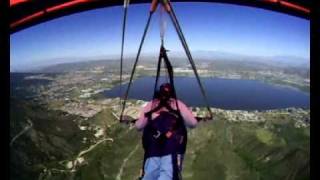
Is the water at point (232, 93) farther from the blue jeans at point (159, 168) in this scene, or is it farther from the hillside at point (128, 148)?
the blue jeans at point (159, 168)

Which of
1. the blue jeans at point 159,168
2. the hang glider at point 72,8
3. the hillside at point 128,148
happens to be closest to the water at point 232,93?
the hillside at point 128,148

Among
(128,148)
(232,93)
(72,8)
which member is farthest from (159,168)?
(128,148)

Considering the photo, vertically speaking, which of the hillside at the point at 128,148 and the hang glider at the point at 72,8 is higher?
the hang glider at the point at 72,8

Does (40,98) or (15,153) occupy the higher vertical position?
(40,98)

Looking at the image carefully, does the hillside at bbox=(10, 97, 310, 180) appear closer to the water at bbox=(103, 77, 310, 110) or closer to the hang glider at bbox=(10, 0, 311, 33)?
the water at bbox=(103, 77, 310, 110)
